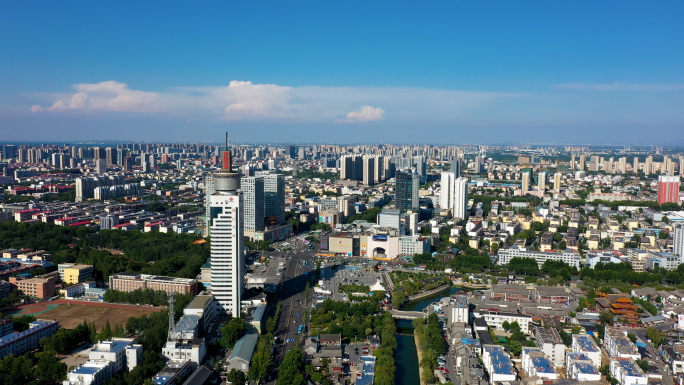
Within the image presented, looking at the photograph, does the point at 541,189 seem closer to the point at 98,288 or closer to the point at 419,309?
the point at 419,309

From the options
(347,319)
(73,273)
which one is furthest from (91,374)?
(73,273)

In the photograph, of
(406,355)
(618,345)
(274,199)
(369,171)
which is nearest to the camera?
(618,345)

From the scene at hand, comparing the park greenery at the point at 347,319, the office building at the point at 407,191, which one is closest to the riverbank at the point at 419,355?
the park greenery at the point at 347,319

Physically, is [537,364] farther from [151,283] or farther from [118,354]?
[151,283]

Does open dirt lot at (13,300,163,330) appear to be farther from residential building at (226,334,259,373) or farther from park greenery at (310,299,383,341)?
park greenery at (310,299,383,341)

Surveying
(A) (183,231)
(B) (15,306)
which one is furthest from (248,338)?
(A) (183,231)

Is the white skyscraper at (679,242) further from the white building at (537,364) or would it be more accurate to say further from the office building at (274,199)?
the office building at (274,199)
